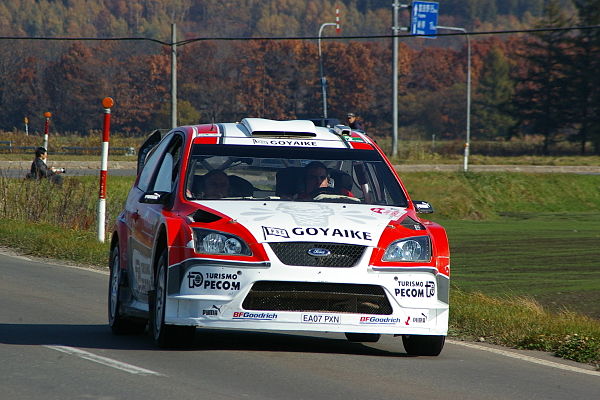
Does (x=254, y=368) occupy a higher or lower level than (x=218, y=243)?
lower

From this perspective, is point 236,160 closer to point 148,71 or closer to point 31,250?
point 31,250

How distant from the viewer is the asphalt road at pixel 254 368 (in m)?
8.07

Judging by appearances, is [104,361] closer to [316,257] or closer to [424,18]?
[316,257]

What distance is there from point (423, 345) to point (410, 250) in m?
0.91

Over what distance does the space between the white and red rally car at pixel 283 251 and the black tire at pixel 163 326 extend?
0.01 metres

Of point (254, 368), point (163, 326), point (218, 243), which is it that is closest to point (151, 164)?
point (163, 326)

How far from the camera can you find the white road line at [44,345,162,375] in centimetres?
874

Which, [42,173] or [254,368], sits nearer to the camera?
[254,368]

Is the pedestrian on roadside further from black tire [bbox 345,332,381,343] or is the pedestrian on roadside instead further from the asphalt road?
black tire [bbox 345,332,381,343]

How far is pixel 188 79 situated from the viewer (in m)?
126

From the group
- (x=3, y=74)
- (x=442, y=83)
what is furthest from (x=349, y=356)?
(x=442, y=83)

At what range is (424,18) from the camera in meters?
61.1

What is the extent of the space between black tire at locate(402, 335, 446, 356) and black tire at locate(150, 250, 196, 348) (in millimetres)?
1653

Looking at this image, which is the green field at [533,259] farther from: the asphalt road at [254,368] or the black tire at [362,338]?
the asphalt road at [254,368]
